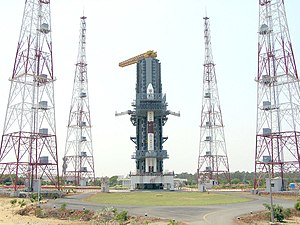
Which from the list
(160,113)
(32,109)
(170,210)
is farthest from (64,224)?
(160,113)

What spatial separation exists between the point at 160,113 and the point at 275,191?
43167 millimetres

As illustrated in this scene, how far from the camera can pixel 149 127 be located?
98000mm

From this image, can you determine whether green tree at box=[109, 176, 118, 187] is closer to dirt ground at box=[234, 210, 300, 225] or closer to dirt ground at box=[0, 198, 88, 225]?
dirt ground at box=[0, 198, 88, 225]

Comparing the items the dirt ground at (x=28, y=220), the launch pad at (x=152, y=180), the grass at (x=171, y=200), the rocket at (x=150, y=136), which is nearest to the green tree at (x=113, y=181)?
the rocket at (x=150, y=136)

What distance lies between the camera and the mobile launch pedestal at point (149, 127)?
306ft

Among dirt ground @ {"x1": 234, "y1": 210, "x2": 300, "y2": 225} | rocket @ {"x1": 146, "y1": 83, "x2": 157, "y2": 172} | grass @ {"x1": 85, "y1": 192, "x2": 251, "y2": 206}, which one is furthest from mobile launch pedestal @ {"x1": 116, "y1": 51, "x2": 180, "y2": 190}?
dirt ground @ {"x1": 234, "y1": 210, "x2": 300, "y2": 225}

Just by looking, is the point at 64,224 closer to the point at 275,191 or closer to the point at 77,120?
the point at 275,191

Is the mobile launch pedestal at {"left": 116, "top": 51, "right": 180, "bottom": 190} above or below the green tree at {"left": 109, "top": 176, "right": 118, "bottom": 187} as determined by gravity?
above

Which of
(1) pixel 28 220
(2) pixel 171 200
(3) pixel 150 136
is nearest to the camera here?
(1) pixel 28 220

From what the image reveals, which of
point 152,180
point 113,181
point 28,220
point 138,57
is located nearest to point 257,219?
point 28,220

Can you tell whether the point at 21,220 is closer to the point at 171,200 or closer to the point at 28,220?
the point at 28,220

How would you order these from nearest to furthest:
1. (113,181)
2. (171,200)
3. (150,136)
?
(171,200) → (150,136) → (113,181)

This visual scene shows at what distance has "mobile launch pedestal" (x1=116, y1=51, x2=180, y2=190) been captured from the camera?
306 feet

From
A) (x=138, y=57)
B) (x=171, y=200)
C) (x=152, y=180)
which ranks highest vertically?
(x=138, y=57)
